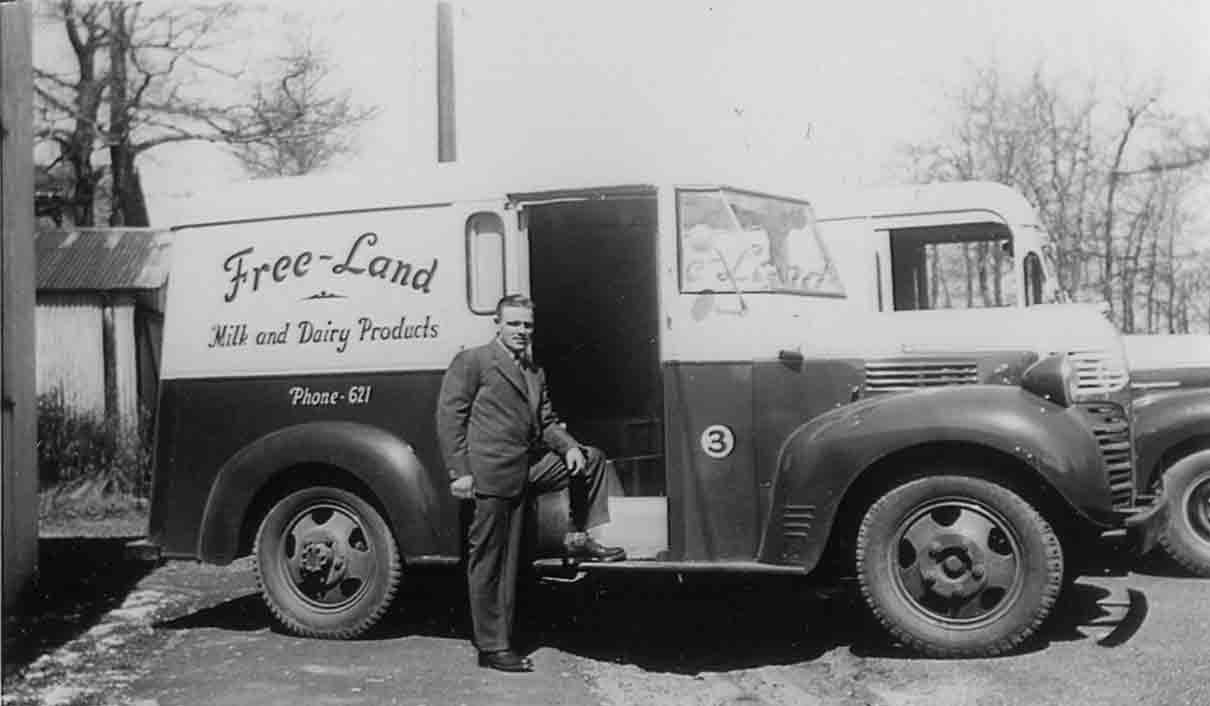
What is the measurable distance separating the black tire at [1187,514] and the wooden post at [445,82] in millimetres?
7252

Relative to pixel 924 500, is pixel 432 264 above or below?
above

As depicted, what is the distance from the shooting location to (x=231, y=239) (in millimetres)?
6766

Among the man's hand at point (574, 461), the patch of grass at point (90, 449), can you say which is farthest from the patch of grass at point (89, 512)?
the man's hand at point (574, 461)

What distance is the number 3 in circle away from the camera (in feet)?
19.4

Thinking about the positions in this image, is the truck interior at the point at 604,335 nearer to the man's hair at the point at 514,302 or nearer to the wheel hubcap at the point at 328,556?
the man's hair at the point at 514,302

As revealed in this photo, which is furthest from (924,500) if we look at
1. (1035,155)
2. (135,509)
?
(1035,155)

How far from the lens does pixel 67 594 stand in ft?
26.3

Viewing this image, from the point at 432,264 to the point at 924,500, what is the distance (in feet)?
8.92

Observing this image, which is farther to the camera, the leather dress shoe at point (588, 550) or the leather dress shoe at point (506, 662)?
the leather dress shoe at point (588, 550)

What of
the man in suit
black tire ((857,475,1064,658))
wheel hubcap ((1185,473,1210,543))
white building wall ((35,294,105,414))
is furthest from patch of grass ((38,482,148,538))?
wheel hubcap ((1185,473,1210,543))

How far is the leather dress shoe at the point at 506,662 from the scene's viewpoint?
19.1ft

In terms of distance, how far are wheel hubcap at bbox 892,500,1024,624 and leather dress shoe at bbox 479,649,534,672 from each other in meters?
1.80

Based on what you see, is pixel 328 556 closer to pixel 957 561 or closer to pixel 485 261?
pixel 485 261

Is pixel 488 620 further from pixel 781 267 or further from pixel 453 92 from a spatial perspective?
pixel 453 92
